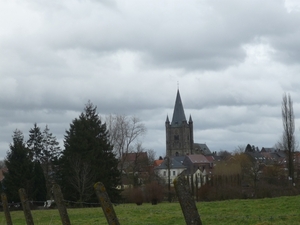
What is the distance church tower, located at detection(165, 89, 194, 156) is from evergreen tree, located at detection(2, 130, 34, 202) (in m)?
125

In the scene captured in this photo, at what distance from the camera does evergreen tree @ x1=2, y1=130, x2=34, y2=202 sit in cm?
5119

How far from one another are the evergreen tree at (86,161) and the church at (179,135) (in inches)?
4813

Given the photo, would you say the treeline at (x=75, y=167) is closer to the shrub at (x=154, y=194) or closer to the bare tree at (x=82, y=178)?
Answer: the bare tree at (x=82, y=178)

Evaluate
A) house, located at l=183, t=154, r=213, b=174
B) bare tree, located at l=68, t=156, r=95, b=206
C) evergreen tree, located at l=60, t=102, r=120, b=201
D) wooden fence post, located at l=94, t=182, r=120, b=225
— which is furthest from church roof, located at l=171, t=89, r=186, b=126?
wooden fence post, located at l=94, t=182, r=120, b=225

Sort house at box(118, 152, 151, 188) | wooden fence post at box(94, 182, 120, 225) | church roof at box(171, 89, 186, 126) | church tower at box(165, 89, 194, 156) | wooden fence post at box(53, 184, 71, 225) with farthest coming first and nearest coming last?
church tower at box(165, 89, 194, 156), church roof at box(171, 89, 186, 126), house at box(118, 152, 151, 188), wooden fence post at box(53, 184, 71, 225), wooden fence post at box(94, 182, 120, 225)

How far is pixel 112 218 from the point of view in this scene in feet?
24.6

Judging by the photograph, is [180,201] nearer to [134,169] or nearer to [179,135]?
[134,169]

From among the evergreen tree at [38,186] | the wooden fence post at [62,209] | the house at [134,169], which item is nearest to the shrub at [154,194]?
the evergreen tree at [38,186]

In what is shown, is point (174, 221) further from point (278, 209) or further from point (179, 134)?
point (179, 134)

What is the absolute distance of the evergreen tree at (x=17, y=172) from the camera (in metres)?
51.2

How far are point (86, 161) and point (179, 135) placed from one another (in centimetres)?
13219

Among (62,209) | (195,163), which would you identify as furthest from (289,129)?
(195,163)

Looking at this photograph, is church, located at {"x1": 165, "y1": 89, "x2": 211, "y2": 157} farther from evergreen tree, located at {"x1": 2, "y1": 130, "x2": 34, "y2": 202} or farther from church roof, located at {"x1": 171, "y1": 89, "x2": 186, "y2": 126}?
evergreen tree, located at {"x1": 2, "y1": 130, "x2": 34, "y2": 202}

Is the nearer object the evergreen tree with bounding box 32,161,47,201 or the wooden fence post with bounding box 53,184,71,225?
the wooden fence post with bounding box 53,184,71,225
